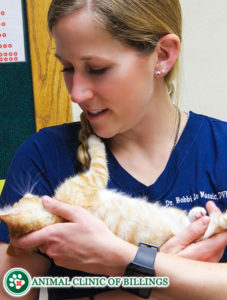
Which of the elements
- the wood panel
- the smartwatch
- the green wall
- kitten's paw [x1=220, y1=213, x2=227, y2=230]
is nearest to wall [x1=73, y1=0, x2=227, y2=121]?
the wood panel

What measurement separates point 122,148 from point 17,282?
1.42 feet

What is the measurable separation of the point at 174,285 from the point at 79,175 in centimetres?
36

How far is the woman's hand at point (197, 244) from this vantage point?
0.76 metres

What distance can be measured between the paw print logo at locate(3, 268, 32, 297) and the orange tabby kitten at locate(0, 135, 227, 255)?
0.05 meters

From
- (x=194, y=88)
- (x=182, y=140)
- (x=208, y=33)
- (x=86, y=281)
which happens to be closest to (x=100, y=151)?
(x=182, y=140)

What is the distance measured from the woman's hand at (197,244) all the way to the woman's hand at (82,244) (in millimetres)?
113

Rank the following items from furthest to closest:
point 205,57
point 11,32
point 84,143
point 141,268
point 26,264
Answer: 1. point 205,57
2. point 11,32
3. point 84,143
4. point 26,264
5. point 141,268

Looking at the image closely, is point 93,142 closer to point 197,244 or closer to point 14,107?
point 197,244

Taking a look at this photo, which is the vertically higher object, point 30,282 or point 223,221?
point 223,221

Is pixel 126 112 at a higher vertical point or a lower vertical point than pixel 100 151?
higher

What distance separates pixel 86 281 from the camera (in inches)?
31.0

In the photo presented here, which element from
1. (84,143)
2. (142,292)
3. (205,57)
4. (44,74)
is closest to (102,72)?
(84,143)

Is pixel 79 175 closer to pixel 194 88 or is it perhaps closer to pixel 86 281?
pixel 86 281

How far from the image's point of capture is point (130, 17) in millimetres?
794
